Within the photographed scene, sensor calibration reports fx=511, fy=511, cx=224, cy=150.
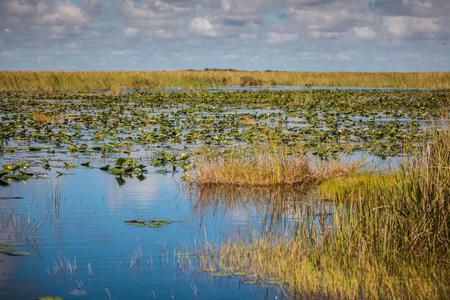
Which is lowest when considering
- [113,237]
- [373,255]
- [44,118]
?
[113,237]

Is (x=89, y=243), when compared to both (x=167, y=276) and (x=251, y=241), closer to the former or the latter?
(x=167, y=276)

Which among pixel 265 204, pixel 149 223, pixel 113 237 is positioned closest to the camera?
pixel 113 237

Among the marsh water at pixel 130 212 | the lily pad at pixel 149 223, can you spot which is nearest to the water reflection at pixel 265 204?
the marsh water at pixel 130 212

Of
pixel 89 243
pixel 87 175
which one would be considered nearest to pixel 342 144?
pixel 87 175

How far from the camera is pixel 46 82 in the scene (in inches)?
1959

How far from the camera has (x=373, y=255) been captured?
6082mm

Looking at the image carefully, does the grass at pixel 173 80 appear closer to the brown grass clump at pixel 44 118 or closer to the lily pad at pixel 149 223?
the brown grass clump at pixel 44 118

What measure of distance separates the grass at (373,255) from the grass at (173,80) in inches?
1477

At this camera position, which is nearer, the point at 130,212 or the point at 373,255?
the point at 373,255

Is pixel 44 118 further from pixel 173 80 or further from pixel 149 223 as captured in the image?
pixel 173 80

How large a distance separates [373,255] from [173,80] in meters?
49.5

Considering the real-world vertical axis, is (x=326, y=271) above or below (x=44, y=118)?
below

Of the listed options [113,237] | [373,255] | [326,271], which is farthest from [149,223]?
[373,255]

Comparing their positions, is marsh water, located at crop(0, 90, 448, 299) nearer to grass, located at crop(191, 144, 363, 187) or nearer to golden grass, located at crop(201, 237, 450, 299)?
golden grass, located at crop(201, 237, 450, 299)
